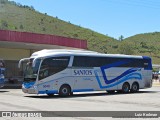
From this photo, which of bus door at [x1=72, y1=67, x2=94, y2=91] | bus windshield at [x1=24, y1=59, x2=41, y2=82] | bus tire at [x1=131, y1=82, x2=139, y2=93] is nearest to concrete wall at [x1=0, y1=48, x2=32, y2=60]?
bus tire at [x1=131, y1=82, x2=139, y2=93]

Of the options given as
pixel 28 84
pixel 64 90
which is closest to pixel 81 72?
pixel 64 90

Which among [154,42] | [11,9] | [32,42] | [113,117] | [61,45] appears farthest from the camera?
[154,42]

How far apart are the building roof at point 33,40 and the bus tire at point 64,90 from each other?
1599 centimetres

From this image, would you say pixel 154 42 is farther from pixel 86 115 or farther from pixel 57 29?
pixel 86 115

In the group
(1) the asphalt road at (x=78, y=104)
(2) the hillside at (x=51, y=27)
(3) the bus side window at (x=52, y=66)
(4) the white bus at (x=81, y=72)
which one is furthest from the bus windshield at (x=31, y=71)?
(2) the hillside at (x=51, y=27)

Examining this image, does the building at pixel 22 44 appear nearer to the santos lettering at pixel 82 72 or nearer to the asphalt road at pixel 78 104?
the santos lettering at pixel 82 72

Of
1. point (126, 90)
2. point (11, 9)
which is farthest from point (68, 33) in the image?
point (126, 90)

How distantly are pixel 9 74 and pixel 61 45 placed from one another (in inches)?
424

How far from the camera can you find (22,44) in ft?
146

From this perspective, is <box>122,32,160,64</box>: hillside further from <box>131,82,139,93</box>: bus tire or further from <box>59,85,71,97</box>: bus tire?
<box>59,85,71,97</box>: bus tire

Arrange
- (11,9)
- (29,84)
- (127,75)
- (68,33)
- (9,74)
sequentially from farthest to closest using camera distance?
(11,9)
(68,33)
(9,74)
(127,75)
(29,84)

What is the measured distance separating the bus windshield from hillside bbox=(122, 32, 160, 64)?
318 feet

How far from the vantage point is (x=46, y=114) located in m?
14.4

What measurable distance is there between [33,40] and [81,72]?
16826mm
